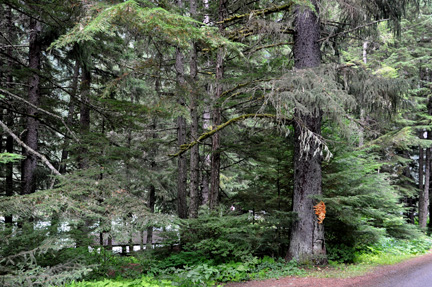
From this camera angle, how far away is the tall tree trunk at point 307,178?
688 cm

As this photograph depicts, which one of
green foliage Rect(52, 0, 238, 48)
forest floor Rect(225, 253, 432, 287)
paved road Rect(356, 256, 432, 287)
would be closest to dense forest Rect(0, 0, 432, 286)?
green foliage Rect(52, 0, 238, 48)

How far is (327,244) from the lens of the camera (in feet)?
26.4

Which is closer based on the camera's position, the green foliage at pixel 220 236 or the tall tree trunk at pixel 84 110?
the green foliage at pixel 220 236

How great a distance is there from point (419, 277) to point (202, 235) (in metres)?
5.22

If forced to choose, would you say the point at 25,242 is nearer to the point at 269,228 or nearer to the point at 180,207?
the point at 180,207

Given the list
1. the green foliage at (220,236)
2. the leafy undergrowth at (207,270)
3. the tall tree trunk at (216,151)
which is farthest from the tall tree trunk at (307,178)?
the tall tree trunk at (216,151)

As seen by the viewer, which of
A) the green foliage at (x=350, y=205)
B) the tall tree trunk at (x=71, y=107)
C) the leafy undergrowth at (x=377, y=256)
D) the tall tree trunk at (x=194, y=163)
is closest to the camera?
the leafy undergrowth at (x=377, y=256)

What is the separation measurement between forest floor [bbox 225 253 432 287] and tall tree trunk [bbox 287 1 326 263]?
0.57 m

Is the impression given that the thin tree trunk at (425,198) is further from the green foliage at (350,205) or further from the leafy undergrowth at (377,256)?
the green foliage at (350,205)

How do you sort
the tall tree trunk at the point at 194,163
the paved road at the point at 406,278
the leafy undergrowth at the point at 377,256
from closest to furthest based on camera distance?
the paved road at the point at 406,278 → the leafy undergrowth at the point at 377,256 → the tall tree trunk at the point at 194,163

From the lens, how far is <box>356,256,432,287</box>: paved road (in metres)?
5.88

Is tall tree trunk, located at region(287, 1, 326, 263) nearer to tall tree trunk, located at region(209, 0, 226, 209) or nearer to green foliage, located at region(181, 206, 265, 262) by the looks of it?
green foliage, located at region(181, 206, 265, 262)

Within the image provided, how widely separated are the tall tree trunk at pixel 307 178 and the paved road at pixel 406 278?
1.23 meters

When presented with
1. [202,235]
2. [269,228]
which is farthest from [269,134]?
[202,235]
